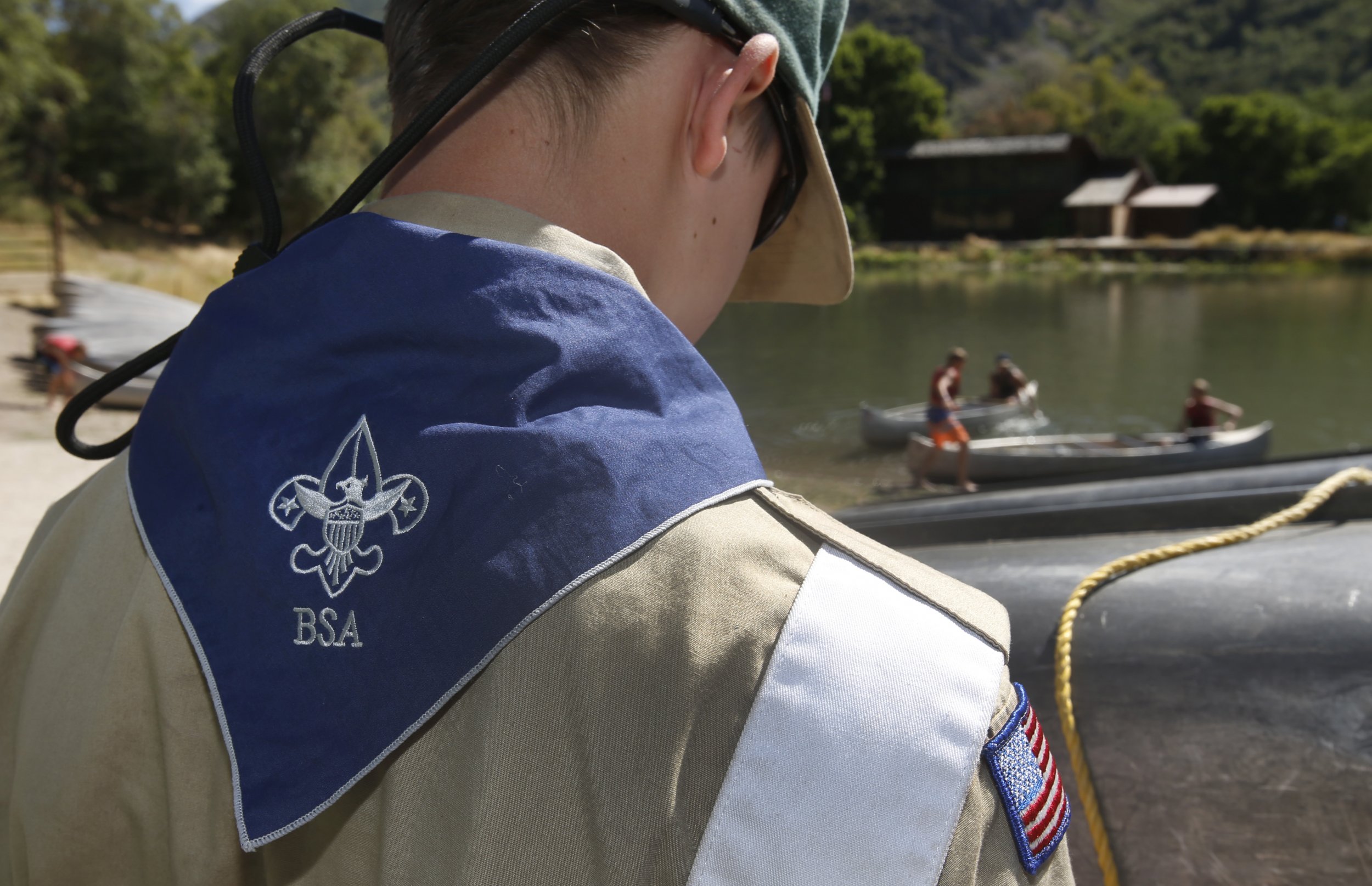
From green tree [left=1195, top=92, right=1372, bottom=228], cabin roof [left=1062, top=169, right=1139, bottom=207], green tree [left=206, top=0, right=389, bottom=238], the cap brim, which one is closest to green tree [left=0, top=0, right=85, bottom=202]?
green tree [left=206, top=0, right=389, bottom=238]

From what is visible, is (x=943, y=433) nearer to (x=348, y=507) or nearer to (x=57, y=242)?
(x=348, y=507)

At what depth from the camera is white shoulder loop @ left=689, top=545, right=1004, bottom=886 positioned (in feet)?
1.88

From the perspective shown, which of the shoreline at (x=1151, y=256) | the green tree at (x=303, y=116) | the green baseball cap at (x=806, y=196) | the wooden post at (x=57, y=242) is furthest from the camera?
the shoreline at (x=1151, y=256)

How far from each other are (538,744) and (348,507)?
0.62 feet

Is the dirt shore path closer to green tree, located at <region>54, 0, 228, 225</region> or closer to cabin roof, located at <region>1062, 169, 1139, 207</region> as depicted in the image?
green tree, located at <region>54, 0, 228, 225</region>

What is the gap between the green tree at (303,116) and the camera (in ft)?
106

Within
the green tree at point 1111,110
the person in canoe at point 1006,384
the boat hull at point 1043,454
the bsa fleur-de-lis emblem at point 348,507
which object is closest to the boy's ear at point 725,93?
the bsa fleur-de-lis emblem at point 348,507

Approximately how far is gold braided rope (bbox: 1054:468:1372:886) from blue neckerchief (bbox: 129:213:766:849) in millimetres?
787

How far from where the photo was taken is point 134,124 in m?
32.5

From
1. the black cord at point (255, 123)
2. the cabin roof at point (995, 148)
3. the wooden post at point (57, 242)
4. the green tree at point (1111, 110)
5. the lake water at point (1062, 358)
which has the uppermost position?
the green tree at point (1111, 110)

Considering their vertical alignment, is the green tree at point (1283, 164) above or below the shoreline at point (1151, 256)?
above

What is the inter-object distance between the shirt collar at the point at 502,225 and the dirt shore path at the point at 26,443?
4268 millimetres

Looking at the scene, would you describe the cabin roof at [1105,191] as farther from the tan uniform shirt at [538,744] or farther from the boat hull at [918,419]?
the tan uniform shirt at [538,744]

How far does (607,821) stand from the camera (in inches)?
23.4
